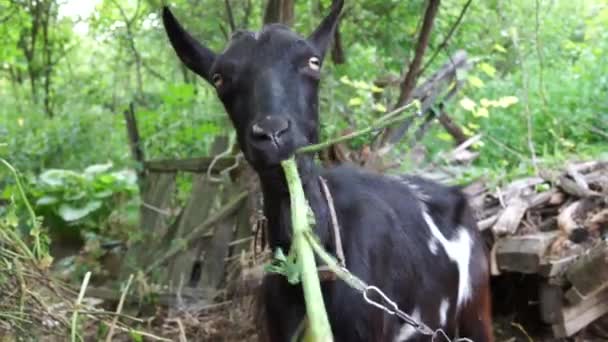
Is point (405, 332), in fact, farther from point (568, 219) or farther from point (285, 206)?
point (568, 219)

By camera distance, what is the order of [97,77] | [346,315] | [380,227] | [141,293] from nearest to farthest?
[346,315], [380,227], [141,293], [97,77]

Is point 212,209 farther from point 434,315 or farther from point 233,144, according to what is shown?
point 434,315

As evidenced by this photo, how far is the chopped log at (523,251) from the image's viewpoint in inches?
187

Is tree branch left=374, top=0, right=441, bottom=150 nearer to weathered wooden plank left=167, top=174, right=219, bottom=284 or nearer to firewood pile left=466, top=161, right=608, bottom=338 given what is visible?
firewood pile left=466, top=161, right=608, bottom=338

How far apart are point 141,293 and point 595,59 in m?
6.95

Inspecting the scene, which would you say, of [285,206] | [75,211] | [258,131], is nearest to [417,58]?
[285,206]

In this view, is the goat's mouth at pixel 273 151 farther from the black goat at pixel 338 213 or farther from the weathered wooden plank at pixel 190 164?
the weathered wooden plank at pixel 190 164

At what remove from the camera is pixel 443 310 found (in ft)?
13.6

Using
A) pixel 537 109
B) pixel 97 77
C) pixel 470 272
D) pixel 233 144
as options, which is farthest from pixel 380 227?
pixel 97 77

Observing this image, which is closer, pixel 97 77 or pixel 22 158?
pixel 22 158

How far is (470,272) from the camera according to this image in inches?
174

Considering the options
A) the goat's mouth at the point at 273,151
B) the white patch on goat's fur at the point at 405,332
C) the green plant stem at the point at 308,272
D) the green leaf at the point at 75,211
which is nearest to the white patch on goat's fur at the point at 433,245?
the white patch on goat's fur at the point at 405,332

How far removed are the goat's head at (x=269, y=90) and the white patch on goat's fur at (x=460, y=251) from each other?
4.26 ft

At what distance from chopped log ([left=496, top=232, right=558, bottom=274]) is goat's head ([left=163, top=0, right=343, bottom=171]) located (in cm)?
206
